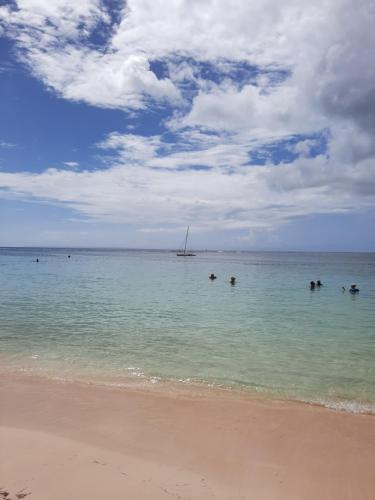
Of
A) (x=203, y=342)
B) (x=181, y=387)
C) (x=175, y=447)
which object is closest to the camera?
(x=175, y=447)

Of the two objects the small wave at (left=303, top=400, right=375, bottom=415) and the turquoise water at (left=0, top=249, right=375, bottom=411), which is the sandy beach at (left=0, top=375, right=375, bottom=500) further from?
the turquoise water at (left=0, top=249, right=375, bottom=411)

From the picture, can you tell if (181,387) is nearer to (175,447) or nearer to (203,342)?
(175,447)

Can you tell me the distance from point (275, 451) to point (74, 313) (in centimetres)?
1731

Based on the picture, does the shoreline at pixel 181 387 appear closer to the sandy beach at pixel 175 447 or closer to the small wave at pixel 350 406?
the small wave at pixel 350 406

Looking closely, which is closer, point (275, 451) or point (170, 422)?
point (275, 451)

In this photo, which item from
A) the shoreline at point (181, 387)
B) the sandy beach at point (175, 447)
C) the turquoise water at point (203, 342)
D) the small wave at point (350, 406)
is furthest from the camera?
the turquoise water at point (203, 342)

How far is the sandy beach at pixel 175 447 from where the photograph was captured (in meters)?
5.83

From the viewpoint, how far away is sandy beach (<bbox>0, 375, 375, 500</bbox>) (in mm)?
5832

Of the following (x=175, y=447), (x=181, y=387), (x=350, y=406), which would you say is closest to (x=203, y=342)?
(x=181, y=387)

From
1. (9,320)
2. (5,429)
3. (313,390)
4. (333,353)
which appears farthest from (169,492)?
(9,320)

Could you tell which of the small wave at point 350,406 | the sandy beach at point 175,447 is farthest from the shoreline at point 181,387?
the sandy beach at point 175,447

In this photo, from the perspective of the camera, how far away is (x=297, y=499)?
18.9 ft

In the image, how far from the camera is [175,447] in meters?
7.19

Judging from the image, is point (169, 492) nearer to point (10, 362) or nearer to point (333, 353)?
point (10, 362)
